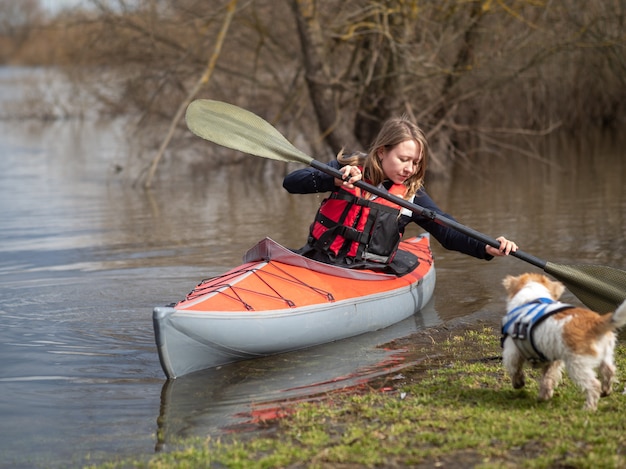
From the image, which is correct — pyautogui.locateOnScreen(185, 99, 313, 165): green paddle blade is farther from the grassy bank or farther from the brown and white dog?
the brown and white dog

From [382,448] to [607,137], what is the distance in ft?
55.5

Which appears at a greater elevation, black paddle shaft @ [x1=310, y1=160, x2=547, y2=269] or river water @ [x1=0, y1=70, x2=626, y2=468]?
black paddle shaft @ [x1=310, y1=160, x2=547, y2=269]

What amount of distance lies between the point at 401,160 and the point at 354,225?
19.2 inches

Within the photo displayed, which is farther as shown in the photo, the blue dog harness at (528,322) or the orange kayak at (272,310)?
the orange kayak at (272,310)

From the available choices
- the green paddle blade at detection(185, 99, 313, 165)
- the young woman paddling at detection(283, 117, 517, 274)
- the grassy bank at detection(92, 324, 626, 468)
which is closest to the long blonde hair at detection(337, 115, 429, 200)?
the young woman paddling at detection(283, 117, 517, 274)

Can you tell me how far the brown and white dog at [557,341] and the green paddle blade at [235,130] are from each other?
2.40m

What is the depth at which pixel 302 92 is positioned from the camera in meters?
13.9

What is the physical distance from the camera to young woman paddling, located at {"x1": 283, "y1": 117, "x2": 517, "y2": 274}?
5.48m

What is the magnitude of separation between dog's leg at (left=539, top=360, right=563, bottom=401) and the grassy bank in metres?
0.04

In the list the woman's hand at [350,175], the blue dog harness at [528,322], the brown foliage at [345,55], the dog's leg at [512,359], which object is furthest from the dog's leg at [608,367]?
the brown foliage at [345,55]

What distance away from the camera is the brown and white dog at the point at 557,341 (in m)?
3.61

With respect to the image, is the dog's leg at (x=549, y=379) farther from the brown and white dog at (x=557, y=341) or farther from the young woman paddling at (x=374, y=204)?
the young woman paddling at (x=374, y=204)

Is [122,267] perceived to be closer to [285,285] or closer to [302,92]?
[285,285]

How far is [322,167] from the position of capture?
542 cm
